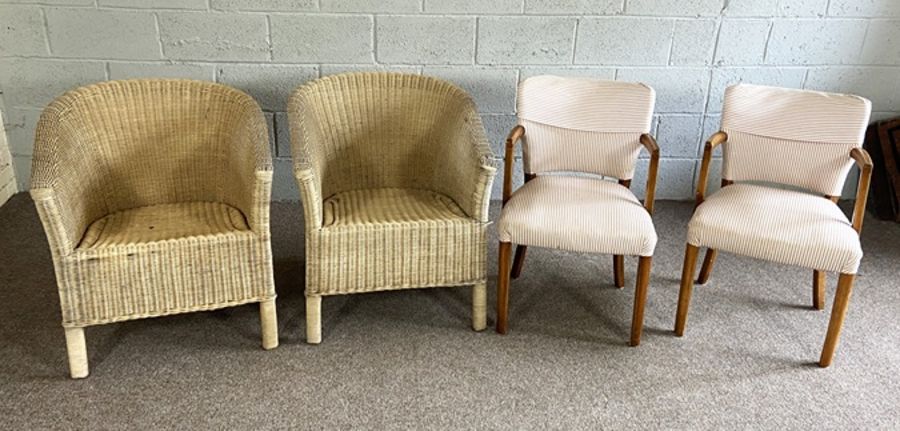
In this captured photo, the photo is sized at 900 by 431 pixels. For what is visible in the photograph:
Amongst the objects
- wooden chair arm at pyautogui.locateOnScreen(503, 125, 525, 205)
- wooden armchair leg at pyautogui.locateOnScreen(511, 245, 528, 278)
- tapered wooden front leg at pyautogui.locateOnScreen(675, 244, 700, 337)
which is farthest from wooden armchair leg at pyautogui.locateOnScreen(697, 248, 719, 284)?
wooden chair arm at pyautogui.locateOnScreen(503, 125, 525, 205)

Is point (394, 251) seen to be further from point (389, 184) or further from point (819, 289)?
point (819, 289)

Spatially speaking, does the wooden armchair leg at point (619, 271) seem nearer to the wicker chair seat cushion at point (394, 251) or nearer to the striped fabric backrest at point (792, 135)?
the striped fabric backrest at point (792, 135)

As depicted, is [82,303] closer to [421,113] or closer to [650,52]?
[421,113]

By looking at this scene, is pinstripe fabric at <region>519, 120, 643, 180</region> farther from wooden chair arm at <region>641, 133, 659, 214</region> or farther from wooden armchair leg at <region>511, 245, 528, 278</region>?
wooden armchair leg at <region>511, 245, 528, 278</region>

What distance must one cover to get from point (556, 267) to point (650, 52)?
102 centimetres

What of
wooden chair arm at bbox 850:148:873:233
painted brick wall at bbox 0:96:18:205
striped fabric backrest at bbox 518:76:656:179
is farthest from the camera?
painted brick wall at bbox 0:96:18:205

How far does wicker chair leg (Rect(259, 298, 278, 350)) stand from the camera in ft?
7.46

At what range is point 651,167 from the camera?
2.46 meters

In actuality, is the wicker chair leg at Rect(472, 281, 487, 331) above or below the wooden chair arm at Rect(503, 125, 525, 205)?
below

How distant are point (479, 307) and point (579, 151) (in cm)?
67

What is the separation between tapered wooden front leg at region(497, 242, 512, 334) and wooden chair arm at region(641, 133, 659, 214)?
1.71ft

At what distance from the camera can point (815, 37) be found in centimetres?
317

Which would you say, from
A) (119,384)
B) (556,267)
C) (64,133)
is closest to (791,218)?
(556,267)

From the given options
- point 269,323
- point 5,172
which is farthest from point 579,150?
point 5,172
